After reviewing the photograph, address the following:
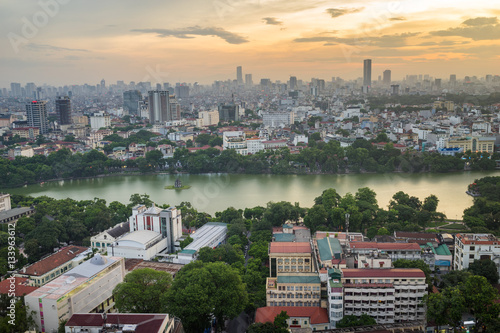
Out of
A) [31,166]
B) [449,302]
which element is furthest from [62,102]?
[449,302]

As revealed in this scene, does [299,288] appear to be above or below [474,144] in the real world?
below

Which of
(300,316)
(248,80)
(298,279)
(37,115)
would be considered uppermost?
(248,80)

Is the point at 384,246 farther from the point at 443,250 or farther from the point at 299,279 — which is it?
the point at 299,279

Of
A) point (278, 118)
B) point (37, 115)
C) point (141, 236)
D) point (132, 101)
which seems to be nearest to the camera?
point (141, 236)

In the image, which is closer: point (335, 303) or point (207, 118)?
point (335, 303)

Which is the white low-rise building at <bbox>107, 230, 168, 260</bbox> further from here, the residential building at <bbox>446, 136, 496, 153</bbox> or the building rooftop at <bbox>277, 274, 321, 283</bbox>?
the residential building at <bbox>446, 136, 496, 153</bbox>

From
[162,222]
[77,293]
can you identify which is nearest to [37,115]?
[162,222]

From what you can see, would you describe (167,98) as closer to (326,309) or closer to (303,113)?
(303,113)

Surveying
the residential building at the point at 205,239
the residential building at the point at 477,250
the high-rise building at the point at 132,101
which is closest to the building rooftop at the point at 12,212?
the residential building at the point at 205,239
